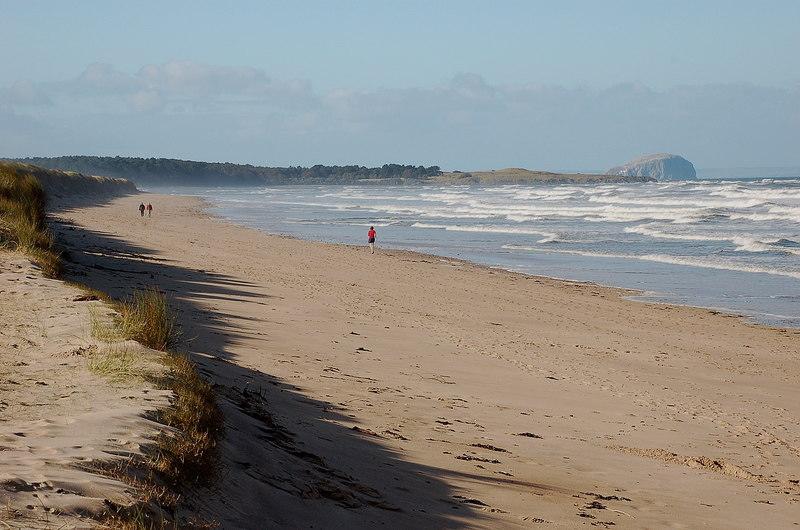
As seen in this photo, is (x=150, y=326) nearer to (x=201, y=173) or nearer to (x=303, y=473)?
(x=303, y=473)

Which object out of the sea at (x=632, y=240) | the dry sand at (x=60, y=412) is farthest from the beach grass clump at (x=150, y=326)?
the sea at (x=632, y=240)

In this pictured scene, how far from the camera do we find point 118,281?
594 inches

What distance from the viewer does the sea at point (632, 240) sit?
21.2m

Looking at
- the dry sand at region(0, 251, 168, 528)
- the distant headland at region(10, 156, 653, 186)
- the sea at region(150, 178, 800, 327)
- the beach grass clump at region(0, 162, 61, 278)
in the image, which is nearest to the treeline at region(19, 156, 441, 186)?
the distant headland at region(10, 156, 653, 186)

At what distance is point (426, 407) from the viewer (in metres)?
8.64

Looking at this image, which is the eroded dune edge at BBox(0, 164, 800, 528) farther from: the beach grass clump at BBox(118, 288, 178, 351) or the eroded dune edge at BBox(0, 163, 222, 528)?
the beach grass clump at BBox(118, 288, 178, 351)

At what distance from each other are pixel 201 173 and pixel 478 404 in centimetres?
18350

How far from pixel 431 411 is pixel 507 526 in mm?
3257

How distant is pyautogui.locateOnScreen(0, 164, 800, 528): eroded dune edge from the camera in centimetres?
497

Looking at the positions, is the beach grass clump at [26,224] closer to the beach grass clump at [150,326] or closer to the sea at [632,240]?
the beach grass clump at [150,326]

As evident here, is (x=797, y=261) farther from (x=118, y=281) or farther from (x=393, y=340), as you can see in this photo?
(x=118, y=281)

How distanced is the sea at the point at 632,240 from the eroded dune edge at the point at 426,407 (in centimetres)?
419

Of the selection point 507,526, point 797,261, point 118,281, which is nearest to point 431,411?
point 507,526

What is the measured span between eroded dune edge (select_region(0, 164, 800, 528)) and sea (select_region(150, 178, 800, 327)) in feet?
13.7
